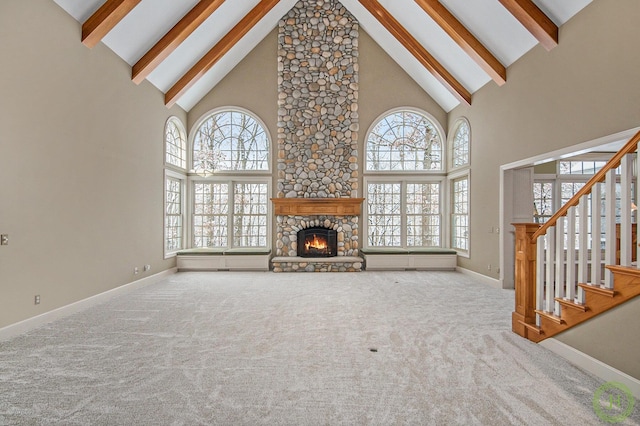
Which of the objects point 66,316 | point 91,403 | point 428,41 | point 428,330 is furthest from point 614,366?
point 428,41

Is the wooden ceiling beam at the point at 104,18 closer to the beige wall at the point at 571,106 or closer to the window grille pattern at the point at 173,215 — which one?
the window grille pattern at the point at 173,215

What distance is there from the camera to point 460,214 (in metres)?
7.77

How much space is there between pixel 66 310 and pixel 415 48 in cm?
753

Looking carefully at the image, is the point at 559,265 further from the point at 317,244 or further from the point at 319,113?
the point at 319,113

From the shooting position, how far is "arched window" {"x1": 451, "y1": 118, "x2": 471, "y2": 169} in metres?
7.30

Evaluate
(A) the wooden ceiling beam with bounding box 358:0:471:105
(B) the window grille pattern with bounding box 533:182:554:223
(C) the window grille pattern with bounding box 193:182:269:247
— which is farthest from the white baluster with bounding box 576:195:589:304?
(C) the window grille pattern with bounding box 193:182:269:247

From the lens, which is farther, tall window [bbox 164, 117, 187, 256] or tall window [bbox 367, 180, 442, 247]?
tall window [bbox 367, 180, 442, 247]

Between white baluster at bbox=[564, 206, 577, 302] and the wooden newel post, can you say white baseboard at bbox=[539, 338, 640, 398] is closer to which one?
the wooden newel post

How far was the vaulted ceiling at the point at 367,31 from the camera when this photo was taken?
177 inches

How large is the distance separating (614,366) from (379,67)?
751cm

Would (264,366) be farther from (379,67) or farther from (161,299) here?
(379,67)

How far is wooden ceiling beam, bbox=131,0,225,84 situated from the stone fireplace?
108 inches

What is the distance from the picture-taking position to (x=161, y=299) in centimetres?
511

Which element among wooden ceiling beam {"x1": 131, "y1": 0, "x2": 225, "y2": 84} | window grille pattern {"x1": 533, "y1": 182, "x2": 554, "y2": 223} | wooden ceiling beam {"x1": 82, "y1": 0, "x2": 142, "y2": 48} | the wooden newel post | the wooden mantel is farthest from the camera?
the wooden mantel
